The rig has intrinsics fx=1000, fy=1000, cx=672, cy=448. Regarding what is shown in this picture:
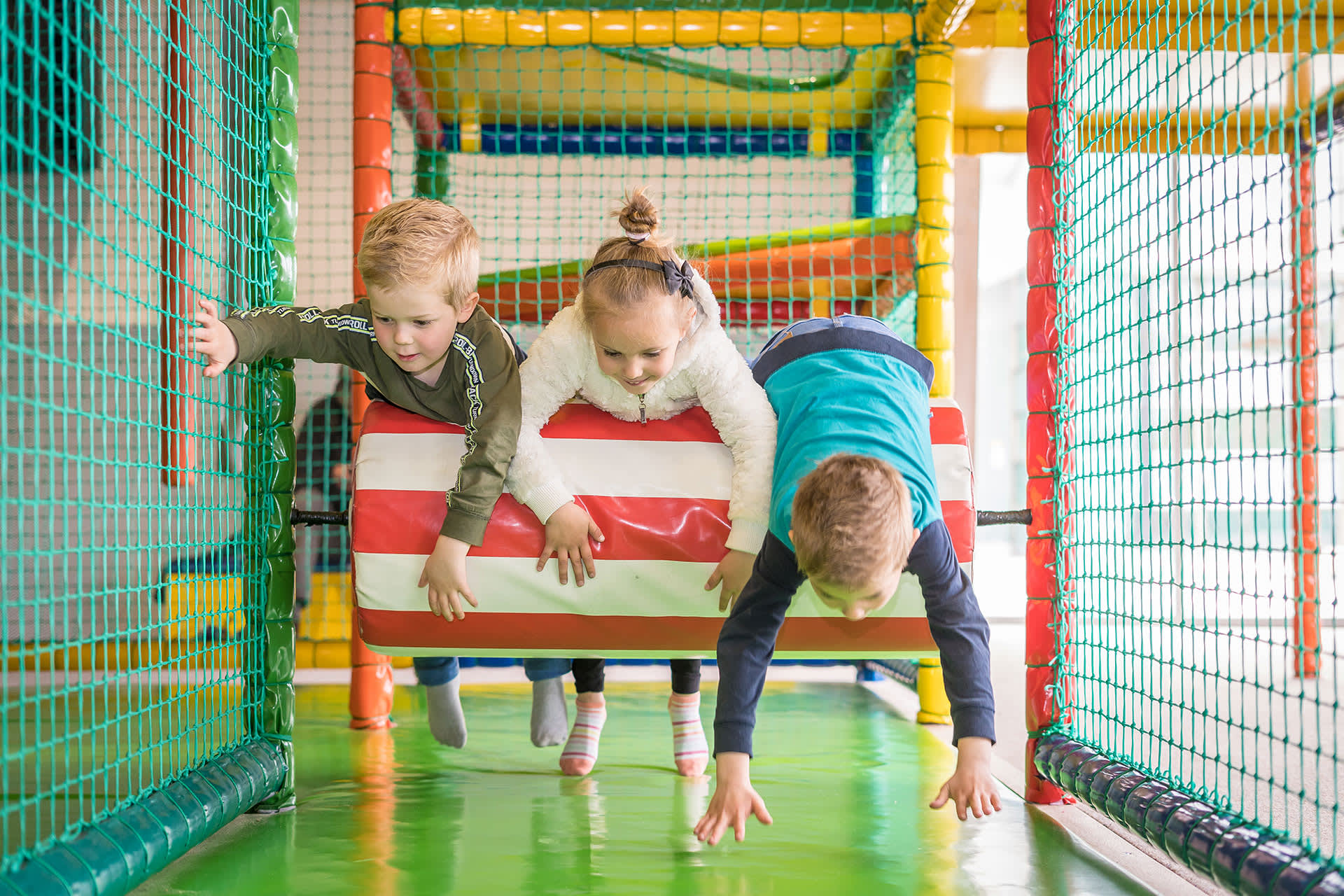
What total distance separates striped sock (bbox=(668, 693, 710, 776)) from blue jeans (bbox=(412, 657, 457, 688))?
0.43 meters

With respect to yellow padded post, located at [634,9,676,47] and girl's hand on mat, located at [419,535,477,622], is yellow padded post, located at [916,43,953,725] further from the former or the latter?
girl's hand on mat, located at [419,535,477,622]

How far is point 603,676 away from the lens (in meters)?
2.01

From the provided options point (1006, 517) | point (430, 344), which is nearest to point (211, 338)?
point (430, 344)

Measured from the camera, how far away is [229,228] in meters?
1.66

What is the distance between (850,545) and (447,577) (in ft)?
1.97

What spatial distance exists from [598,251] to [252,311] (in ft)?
1.78

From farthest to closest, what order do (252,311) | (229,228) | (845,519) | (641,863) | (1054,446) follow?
(1054,446) → (229,228) → (252,311) → (641,863) → (845,519)

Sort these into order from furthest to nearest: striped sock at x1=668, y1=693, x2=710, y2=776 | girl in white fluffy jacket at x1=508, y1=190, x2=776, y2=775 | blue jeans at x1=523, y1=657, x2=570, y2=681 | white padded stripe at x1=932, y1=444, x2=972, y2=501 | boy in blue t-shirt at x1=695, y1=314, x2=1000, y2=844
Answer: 1. blue jeans at x1=523, y1=657, x2=570, y2=681
2. striped sock at x1=668, y1=693, x2=710, y2=776
3. white padded stripe at x1=932, y1=444, x2=972, y2=501
4. girl in white fluffy jacket at x1=508, y1=190, x2=776, y2=775
5. boy in blue t-shirt at x1=695, y1=314, x2=1000, y2=844

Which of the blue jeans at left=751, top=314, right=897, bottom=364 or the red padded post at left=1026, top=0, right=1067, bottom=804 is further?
the red padded post at left=1026, top=0, right=1067, bottom=804

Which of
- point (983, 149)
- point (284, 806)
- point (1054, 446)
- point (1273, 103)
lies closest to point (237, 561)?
point (284, 806)

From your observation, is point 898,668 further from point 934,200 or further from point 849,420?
point 849,420

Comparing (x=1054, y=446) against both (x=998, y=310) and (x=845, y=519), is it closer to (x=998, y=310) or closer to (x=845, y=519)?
(x=845, y=519)

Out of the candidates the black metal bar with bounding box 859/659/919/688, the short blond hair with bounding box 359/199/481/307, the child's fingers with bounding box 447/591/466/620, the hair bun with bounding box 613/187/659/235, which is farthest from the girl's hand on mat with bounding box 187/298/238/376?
the black metal bar with bounding box 859/659/919/688

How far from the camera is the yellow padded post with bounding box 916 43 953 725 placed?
2371 mm
